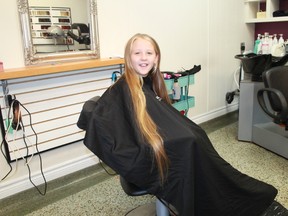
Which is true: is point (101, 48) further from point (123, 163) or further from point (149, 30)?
point (123, 163)

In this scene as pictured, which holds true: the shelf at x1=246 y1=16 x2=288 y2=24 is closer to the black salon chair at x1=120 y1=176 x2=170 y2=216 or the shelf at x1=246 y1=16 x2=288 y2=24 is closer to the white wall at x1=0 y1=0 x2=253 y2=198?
the white wall at x1=0 y1=0 x2=253 y2=198

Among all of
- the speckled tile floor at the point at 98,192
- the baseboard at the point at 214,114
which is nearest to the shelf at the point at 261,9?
the baseboard at the point at 214,114

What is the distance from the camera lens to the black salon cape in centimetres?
123

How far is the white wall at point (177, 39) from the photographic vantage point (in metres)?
2.06

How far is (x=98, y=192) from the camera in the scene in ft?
6.93

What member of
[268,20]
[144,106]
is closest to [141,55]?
[144,106]

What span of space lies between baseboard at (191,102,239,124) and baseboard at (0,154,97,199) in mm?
1410

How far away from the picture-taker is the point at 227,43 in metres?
3.47

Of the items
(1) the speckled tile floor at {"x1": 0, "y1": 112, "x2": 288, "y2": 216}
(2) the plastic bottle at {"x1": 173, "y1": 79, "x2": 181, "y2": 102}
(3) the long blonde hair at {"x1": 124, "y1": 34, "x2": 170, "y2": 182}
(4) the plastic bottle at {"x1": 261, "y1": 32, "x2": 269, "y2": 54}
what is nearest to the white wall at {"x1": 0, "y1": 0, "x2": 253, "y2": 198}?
(1) the speckled tile floor at {"x1": 0, "y1": 112, "x2": 288, "y2": 216}

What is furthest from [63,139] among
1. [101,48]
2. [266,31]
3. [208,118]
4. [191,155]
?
[266,31]

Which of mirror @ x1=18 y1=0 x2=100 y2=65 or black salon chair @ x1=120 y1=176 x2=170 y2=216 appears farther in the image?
mirror @ x1=18 y1=0 x2=100 y2=65

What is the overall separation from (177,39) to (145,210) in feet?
5.91

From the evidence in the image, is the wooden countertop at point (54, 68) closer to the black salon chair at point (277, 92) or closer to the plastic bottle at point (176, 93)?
the plastic bottle at point (176, 93)

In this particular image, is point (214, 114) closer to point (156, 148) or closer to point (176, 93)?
point (176, 93)
